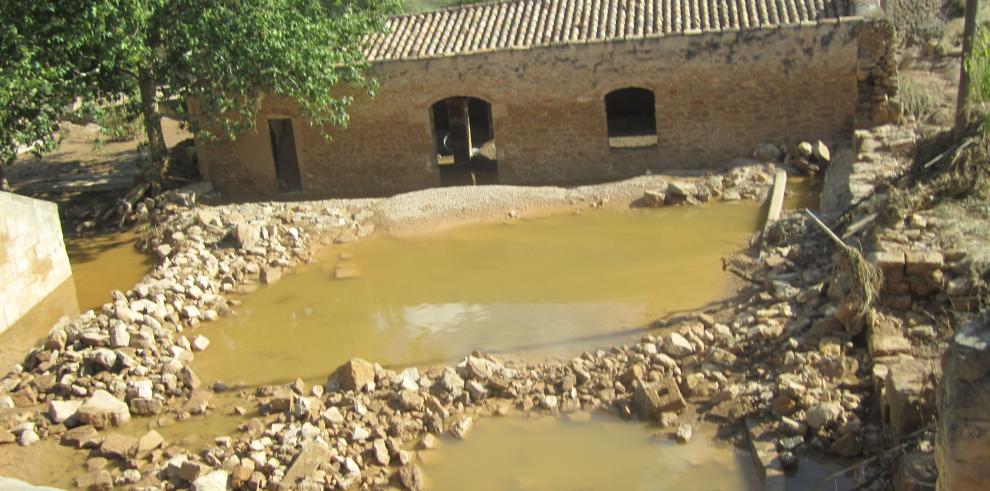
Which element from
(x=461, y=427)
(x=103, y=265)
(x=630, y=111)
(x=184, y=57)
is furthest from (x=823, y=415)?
(x=630, y=111)

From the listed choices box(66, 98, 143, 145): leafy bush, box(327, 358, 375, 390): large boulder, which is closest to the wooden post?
box(66, 98, 143, 145): leafy bush

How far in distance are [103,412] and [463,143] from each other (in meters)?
12.3

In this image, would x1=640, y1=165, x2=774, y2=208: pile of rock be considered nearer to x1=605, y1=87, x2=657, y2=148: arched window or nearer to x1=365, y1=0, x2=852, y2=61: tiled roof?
x1=365, y1=0, x2=852, y2=61: tiled roof

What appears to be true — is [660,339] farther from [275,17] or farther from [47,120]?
[47,120]

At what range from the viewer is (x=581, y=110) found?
17.6 m

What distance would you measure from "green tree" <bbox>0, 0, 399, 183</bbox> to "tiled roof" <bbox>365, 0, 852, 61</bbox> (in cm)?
102

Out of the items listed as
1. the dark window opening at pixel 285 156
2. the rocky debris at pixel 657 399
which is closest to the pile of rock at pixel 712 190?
the rocky debris at pixel 657 399

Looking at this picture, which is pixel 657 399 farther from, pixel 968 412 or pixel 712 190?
pixel 712 190

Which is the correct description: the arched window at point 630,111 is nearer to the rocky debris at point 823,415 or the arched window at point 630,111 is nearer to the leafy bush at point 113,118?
the leafy bush at point 113,118

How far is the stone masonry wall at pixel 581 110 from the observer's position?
16641mm

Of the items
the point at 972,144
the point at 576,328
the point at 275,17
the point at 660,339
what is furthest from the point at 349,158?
the point at 972,144

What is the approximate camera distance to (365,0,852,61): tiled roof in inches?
660

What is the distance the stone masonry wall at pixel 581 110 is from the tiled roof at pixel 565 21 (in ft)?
1.10

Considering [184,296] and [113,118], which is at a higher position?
[113,118]
